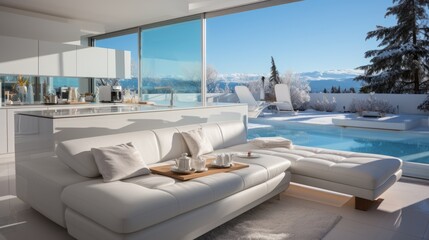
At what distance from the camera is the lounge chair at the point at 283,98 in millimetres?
11586

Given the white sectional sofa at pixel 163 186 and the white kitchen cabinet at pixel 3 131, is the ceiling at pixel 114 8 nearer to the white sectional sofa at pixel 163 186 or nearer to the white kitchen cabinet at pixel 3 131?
the white kitchen cabinet at pixel 3 131

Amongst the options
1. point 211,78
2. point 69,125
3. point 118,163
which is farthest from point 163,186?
point 211,78

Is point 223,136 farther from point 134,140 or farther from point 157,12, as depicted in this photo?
point 157,12

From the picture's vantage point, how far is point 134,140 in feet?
10.3

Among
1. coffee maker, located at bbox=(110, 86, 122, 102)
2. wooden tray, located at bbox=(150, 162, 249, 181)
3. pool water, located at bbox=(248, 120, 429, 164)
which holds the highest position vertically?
coffee maker, located at bbox=(110, 86, 122, 102)

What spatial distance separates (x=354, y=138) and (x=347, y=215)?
5.11 meters

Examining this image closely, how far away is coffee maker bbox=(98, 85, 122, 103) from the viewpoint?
6.32 m

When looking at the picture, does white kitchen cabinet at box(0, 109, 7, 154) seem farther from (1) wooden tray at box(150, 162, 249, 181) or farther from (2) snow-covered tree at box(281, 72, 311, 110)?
(2) snow-covered tree at box(281, 72, 311, 110)

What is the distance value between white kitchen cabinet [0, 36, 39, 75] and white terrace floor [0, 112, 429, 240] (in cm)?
230

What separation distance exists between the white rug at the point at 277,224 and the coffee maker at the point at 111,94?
4.06m

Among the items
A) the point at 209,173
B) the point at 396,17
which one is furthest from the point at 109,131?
the point at 396,17

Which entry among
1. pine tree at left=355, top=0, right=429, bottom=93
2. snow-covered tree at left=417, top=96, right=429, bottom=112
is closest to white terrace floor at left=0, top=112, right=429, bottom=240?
snow-covered tree at left=417, top=96, right=429, bottom=112

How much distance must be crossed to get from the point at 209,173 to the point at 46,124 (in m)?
1.64

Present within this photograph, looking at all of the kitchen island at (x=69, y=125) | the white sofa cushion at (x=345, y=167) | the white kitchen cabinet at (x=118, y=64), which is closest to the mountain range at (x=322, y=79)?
the white kitchen cabinet at (x=118, y=64)
